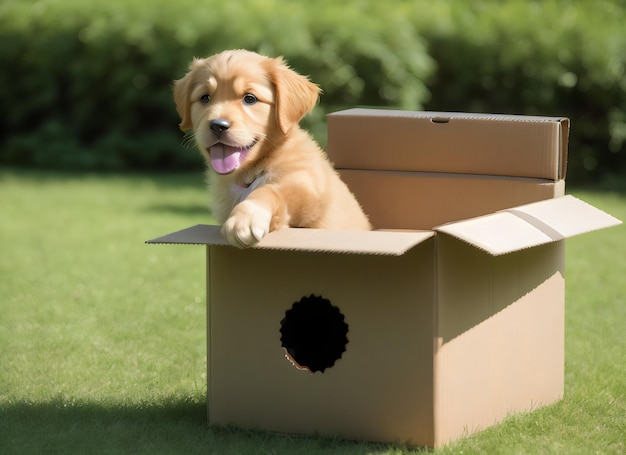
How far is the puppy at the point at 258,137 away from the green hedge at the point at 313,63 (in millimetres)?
5941

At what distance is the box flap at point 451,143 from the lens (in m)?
3.85

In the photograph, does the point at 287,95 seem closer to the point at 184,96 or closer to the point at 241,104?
the point at 241,104

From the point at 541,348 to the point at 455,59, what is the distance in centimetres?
690

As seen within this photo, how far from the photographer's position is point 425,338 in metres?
3.15

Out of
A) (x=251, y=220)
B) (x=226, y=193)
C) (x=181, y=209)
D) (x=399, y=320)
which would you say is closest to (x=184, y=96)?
(x=226, y=193)

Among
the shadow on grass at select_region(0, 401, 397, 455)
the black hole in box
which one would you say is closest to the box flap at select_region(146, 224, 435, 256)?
the black hole in box

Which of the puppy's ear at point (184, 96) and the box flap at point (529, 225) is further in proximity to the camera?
the puppy's ear at point (184, 96)

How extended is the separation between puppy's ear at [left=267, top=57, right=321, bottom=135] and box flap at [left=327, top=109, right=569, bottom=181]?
2.33 feet

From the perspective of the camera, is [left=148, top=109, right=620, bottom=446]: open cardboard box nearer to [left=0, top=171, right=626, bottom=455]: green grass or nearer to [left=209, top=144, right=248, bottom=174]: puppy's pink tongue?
[left=0, top=171, right=626, bottom=455]: green grass

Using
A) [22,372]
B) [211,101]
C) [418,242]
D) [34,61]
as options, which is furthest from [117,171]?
[418,242]

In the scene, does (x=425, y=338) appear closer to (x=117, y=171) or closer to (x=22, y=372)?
(x=22, y=372)

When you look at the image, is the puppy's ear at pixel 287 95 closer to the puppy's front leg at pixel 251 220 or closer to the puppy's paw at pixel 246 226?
the puppy's front leg at pixel 251 220

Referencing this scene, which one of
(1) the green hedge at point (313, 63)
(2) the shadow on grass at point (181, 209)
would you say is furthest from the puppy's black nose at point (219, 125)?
(1) the green hedge at point (313, 63)

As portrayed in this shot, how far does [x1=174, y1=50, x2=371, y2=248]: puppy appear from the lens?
3.39m
